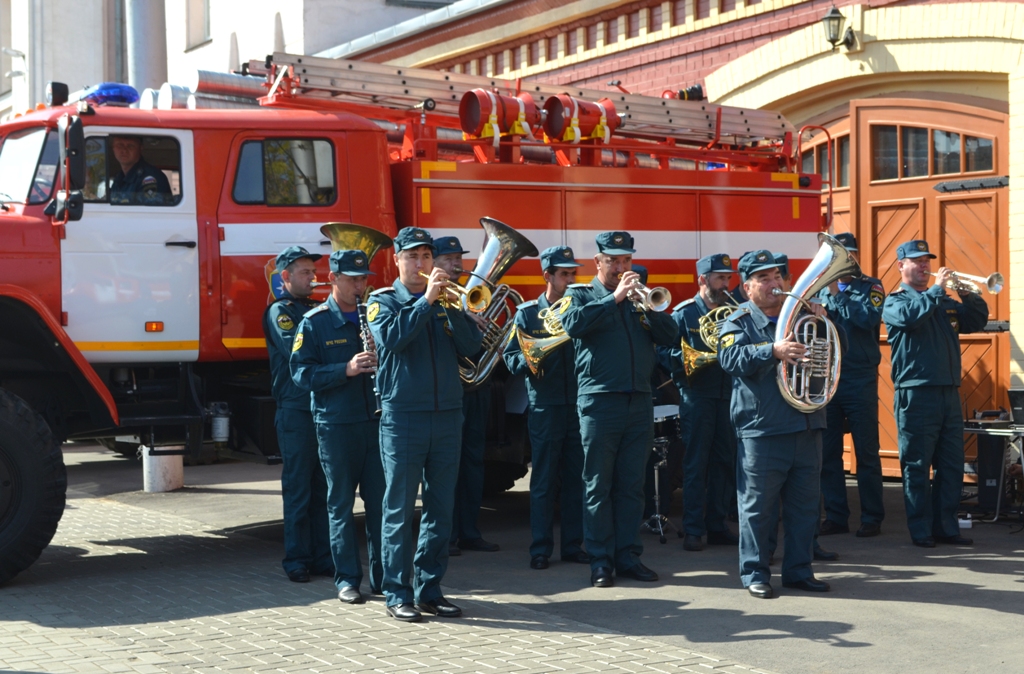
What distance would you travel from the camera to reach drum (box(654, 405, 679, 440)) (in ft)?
31.2

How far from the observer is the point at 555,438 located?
8.20 meters

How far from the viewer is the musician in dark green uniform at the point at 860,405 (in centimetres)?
886

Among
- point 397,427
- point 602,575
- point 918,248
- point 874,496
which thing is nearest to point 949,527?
point 874,496

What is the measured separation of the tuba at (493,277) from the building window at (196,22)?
15.3 meters

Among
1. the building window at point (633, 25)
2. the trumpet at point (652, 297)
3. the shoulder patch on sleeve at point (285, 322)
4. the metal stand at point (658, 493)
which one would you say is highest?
the building window at point (633, 25)

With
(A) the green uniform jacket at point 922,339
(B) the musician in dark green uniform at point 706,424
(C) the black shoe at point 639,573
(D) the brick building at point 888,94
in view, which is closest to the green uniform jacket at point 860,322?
(A) the green uniform jacket at point 922,339

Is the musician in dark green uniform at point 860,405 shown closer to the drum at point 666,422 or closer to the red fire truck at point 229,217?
the drum at point 666,422

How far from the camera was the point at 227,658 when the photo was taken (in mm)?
5887

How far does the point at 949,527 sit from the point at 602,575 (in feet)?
8.72

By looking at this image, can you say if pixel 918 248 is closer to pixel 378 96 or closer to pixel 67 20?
pixel 378 96

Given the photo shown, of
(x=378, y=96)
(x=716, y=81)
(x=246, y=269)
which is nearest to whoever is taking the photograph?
(x=246, y=269)

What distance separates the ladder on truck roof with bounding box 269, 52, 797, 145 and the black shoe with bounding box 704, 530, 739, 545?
328cm

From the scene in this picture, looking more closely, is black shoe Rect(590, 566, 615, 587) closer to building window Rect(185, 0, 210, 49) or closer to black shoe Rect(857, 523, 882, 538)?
black shoe Rect(857, 523, 882, 538)

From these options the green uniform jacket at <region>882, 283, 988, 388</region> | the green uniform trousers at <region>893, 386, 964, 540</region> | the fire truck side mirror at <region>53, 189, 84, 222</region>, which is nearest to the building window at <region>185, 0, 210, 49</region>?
the fire truck side mirror at <region>53, 189, 84, 222</region>
